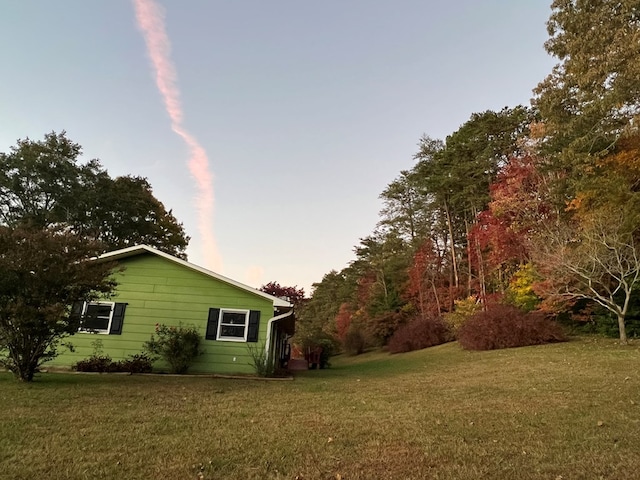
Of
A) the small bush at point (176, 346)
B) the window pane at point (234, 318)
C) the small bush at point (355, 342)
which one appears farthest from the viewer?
the small bush at point (355, 342)

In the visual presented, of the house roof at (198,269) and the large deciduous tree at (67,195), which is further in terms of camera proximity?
the large deciduous tree at (67,195)

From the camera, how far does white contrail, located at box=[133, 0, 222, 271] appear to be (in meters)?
13.2

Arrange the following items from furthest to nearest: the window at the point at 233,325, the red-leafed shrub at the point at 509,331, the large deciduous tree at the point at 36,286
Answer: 1. the red-leafed shrub at the point at 509,331
2. the window at the point at 233,325
3. the large deciduous tree at the point at 36,286

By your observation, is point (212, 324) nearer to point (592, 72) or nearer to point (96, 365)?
point (96, 365)

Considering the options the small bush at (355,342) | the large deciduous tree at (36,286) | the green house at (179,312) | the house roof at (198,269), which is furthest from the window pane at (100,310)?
the small bush at (355,342)

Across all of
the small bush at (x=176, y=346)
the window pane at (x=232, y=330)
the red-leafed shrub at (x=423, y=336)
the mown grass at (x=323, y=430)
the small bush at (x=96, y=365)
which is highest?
the red-leafed shrub at (x=423, y=336)

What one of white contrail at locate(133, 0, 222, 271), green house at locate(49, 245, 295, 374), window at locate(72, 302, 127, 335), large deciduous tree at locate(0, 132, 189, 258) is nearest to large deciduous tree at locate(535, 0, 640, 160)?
green house at locate(49, 245, 295, 374)

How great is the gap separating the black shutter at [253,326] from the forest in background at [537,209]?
989cm

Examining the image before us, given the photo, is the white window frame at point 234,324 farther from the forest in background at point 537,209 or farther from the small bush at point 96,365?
the forest in background at point 537,209

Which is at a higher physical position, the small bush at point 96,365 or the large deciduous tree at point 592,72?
the large deciduous tree at point 592,72

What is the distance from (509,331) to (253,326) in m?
11.1

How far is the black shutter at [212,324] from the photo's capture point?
12406 mm

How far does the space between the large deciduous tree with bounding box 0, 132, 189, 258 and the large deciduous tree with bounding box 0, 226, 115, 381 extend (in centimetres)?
1498

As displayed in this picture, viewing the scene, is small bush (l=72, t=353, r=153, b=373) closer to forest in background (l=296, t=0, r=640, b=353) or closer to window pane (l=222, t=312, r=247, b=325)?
window pane (l=222, t=312, r=247, b=325)
